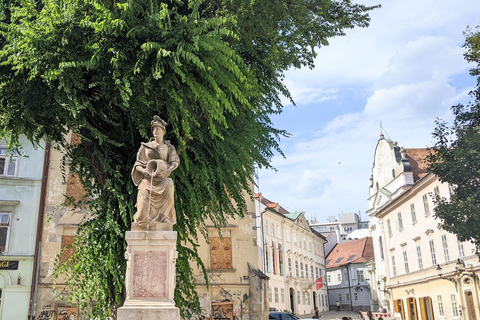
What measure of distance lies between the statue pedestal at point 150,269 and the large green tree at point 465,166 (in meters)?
10.7

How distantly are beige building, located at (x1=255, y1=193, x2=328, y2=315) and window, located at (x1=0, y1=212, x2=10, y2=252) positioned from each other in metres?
16.9

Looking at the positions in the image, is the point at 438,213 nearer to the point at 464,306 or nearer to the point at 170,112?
the point at 170,112

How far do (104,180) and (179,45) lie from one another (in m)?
4.34

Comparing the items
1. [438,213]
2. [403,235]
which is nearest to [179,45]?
[438,213]

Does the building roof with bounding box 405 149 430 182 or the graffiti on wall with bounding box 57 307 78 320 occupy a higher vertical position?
the building roof with bounding box 405 149 430 182

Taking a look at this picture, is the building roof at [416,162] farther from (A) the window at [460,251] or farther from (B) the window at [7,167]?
(B) the window at [7,167]

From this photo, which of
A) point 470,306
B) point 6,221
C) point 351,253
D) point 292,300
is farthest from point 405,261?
point 351,253

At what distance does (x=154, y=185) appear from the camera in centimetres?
796

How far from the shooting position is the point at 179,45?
9281 mm

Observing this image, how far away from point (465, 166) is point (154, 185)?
36.9 ft

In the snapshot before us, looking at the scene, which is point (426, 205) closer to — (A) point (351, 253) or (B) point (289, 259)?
(B) point (289, 259)

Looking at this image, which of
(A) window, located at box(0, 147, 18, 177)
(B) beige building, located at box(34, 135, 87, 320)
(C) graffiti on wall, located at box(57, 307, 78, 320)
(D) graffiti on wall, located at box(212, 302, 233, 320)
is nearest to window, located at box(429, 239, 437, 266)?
(D) graffiti on wall, located at box(212, 302, 233, 320)

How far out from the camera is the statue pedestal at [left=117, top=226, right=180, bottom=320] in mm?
7434

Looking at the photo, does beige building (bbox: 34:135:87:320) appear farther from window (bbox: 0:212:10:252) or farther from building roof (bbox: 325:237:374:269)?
building roof (bbox: 325:237:374:269)
